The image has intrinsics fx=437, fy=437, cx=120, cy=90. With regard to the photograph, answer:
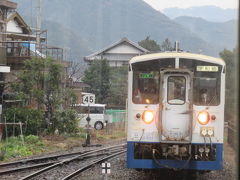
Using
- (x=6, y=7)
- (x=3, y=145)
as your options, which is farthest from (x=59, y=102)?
(x=6, y=7)

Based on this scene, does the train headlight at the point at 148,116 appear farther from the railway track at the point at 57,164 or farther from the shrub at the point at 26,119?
the shrub at the point at 26,119

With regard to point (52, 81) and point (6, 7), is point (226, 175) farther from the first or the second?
point (6, 7)

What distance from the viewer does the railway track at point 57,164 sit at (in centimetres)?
948

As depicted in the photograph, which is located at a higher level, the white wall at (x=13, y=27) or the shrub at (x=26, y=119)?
the white wall at (x=13, y=27)

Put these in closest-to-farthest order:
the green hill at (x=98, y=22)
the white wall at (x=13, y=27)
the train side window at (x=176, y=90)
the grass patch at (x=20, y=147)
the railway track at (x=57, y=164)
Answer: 1. the train side window at (x=176, y=90)
2. the railway track at (x=57, y=164)
3. the grass patch at (x=20, y=147)
4. the white wall at (x=13, y=27)
5. the green hill at (x=98, y=22)

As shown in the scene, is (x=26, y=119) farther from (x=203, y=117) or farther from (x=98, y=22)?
(x=98, y=22)

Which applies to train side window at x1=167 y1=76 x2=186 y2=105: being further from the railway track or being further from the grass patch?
the grass patch

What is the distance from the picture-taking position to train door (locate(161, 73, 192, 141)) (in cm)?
757

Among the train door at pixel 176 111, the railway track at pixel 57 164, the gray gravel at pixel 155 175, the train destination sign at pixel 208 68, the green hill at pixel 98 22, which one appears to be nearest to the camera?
the train door at pixel 176 111

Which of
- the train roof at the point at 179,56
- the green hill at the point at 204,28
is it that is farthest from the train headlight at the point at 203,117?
the green hill at the point at 204,28

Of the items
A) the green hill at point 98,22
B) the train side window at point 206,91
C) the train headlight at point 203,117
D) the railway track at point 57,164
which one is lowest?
the railway track at point 57,164

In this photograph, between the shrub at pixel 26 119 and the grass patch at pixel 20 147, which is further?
the shrub at pixel 26 119

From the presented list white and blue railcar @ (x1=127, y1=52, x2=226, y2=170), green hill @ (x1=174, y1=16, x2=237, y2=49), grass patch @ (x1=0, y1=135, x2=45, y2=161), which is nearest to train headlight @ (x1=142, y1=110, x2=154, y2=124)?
white and blue railcar @ (x1=127, y1=52, x2=226, y2=170)

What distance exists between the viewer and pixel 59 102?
18000mm
